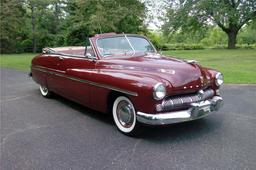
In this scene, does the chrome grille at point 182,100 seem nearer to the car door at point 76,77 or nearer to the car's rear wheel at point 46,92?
the car door at point 76,77

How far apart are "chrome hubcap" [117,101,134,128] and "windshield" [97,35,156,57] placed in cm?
120

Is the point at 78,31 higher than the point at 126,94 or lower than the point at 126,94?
higher

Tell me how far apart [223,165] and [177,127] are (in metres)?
1.47

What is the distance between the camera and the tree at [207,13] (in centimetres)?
2717

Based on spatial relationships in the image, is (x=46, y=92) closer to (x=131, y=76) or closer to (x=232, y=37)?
(x=131, y=76)

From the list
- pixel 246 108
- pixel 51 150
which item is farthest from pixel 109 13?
pixel 51 150

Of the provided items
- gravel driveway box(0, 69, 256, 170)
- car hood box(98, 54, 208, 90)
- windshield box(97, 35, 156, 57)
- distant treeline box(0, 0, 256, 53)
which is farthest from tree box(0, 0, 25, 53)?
car hood box(98, 54, 208, 90)

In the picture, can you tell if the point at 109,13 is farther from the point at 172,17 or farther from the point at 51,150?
the point at 51,150

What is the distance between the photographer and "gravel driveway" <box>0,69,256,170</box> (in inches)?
142

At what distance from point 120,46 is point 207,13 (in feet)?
82.1

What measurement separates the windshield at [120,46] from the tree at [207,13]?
74.7 ft

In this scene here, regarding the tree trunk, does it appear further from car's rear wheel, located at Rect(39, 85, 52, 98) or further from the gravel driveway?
car's rear wheel, located at Rect(39, 85, 52, 98)

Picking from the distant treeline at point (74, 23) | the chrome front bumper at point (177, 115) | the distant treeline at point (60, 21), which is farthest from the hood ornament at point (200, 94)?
the distant treeline at point (60, 21)

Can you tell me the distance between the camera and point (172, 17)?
28.5 meters
